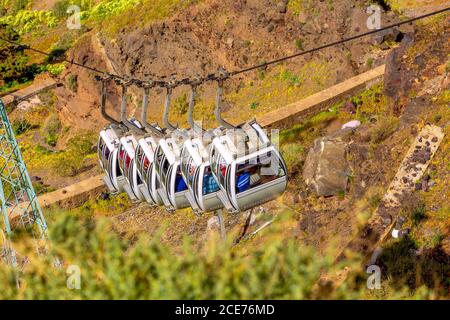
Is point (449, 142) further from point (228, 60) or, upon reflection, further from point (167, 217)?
point (228, 60)

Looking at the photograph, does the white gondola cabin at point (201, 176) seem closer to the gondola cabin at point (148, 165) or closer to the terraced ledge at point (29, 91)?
the gondola cabin at point (148, 165)

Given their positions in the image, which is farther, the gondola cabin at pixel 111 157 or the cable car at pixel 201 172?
the gondola cabin at pixel 111 157

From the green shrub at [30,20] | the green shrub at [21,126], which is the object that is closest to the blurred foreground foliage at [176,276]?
the green shrub at [21,126]

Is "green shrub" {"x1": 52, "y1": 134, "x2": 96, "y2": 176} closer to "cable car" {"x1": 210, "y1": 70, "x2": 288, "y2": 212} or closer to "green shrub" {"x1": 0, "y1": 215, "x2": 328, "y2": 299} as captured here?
"cable car" {"x1": 210, "y1": 70, "x2": 288, "y2": 212}

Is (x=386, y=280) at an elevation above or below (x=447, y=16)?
below

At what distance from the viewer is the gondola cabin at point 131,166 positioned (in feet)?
65.2

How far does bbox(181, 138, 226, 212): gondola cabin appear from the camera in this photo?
17344 millimetres

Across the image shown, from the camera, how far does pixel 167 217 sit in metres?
24.8

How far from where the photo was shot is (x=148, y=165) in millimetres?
19109

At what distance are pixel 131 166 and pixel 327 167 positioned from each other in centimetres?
584

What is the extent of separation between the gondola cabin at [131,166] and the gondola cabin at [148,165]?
1.21 feet

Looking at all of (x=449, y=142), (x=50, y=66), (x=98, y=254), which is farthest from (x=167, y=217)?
(x=50, y=66)

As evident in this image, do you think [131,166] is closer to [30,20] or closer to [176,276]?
[176,276]

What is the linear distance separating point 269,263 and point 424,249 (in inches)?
307
